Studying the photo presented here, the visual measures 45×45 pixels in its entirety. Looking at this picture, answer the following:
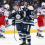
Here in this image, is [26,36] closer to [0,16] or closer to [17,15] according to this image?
[17,15]

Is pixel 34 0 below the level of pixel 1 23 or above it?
above

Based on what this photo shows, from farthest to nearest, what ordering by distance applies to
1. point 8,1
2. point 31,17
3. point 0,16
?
1. point 8,1
2. point 0,16
3. point 31,17

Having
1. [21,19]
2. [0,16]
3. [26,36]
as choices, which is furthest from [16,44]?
[0,16]

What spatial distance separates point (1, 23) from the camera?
452 cm

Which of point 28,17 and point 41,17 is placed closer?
point 28,17

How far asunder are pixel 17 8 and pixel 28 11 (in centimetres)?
36

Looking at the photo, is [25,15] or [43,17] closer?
[25,15]

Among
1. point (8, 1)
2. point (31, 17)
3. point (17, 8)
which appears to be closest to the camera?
point (31, 17)

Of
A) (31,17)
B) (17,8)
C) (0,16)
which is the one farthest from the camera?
(0,16)

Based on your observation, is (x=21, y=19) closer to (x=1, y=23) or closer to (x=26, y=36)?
(x=26, y=36)

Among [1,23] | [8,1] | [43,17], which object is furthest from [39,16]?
[8,1]

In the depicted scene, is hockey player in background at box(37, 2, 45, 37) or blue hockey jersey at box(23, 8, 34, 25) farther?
hockey player in background at box(37, 2, 45, 37)

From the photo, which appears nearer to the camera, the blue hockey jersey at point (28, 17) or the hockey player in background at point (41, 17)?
the blue hockey jersey at point (28, 17)

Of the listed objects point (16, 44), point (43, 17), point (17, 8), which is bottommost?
point (16, 44)
